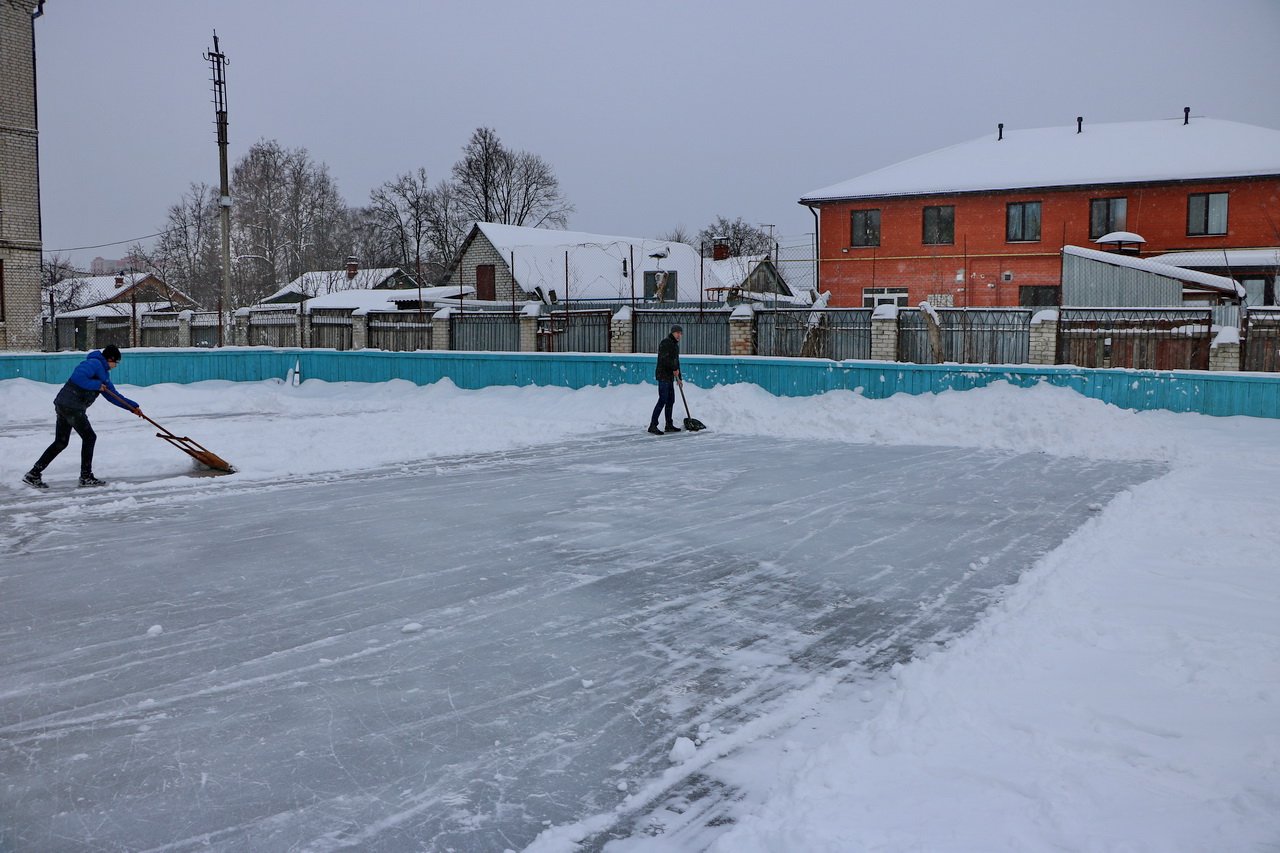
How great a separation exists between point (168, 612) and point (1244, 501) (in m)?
10.0

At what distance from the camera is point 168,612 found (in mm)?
5996

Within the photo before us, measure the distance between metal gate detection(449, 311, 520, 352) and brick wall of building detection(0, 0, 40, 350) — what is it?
1356 cm

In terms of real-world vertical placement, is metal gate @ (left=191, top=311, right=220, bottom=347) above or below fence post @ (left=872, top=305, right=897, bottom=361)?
above

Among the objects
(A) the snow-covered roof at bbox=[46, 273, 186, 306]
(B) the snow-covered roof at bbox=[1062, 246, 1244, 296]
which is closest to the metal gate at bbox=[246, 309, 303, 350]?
(B) the snow-covered roof at bbox=[1062, 246, 1244, 296]

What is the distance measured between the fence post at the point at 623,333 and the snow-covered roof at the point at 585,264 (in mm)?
18094

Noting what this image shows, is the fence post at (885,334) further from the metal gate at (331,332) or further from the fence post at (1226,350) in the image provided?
the metal gate at (331,332)

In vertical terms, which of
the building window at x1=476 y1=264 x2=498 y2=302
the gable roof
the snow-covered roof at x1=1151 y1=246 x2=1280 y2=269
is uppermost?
the gable roof

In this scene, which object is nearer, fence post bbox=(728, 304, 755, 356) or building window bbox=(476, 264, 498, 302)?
fence post bbox=(728, 304, 755, 356)

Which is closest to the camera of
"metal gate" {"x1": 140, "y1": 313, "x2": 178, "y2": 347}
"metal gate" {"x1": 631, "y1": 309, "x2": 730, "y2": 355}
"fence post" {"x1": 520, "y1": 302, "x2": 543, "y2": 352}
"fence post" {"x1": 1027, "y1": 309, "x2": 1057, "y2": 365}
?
"fence post" {"x1": 1027, "y1": 309, "x2": 1057, "y2": 365}

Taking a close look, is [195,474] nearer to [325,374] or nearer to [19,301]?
[325,374]

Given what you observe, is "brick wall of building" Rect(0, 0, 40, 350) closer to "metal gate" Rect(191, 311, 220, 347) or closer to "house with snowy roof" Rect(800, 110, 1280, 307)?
"metal gate" Rect(191, 311, 220, 347)

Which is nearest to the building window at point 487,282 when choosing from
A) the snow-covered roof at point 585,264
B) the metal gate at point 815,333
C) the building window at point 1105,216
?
the snow-covered roof at point 585,264

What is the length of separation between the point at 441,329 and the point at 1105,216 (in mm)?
23833

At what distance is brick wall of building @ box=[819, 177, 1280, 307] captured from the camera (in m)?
31.5
